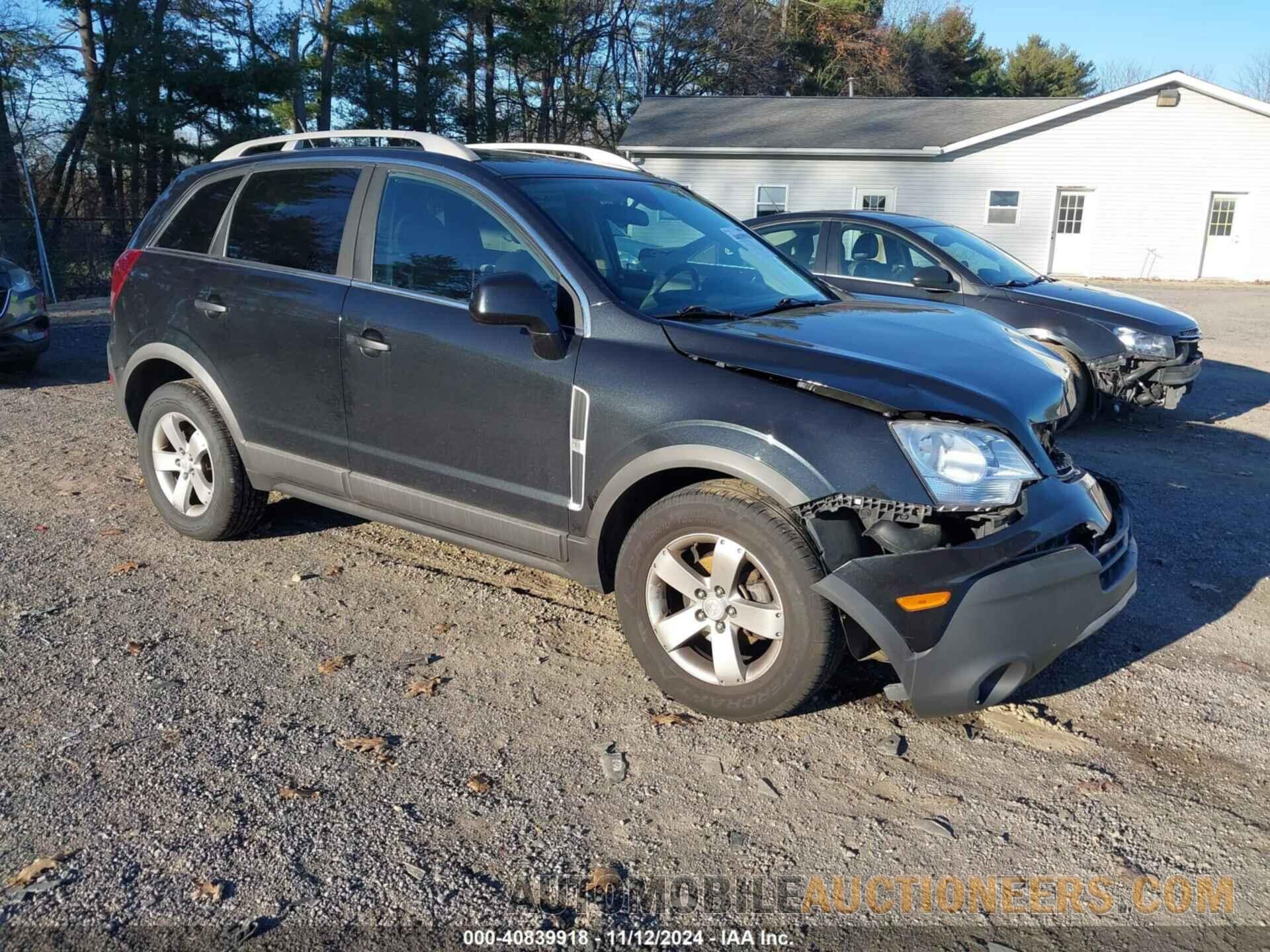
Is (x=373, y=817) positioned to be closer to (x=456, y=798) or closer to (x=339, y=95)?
(x=456, y=798)

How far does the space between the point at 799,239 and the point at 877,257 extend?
2.33 feet

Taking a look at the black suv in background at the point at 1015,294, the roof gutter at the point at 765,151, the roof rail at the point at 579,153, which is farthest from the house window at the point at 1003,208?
the roof rail at the point at 579,153

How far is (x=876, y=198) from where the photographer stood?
1112 inches

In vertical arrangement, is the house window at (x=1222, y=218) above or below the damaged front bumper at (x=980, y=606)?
above

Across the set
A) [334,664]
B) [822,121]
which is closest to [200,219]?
[334,664]

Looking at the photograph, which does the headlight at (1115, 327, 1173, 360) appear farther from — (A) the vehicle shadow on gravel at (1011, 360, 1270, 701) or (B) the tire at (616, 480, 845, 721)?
(B) the tire at (616, 480, 845, 721)

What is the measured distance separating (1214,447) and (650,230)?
18.2 ft

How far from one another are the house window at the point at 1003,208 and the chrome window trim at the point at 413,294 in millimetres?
26304

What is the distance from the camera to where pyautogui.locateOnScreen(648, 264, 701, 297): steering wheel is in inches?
161

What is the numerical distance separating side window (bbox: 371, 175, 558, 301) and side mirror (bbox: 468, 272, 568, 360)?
0.67ft

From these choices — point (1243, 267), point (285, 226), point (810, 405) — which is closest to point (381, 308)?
point (285, 226)

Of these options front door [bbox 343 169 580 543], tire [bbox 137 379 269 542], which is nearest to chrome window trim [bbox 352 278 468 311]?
front door [bbox 343 169 580 543]

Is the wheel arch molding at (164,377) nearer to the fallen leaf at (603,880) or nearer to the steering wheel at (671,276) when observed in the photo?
the steering wheel at (671,276)

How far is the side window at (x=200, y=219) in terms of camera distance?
16.9 feet
